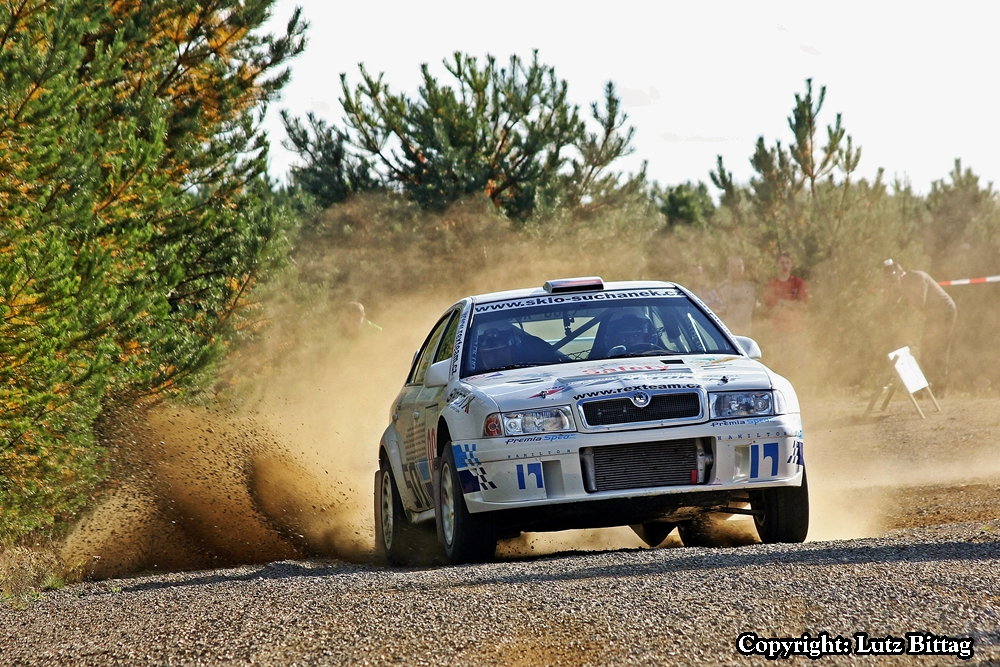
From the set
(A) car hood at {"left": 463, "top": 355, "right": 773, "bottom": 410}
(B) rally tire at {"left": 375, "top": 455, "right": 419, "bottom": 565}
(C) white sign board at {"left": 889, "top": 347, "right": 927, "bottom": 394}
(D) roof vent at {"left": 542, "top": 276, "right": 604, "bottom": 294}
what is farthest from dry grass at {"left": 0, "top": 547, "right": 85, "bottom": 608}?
(C) white sign board at {"left": 889, "top": 347, "right": 927, "bottom": 394}

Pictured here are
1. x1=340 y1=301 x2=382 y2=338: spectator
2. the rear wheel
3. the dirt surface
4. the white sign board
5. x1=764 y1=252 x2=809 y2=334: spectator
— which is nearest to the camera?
the dirt surface

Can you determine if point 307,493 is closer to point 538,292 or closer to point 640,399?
point 538,292

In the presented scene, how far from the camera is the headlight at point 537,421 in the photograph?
684cm

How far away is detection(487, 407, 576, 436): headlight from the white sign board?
11609 millimetres

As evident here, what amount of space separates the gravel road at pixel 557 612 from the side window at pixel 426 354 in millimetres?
2526

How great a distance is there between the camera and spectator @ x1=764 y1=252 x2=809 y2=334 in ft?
59.0

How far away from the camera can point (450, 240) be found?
26.3 metres

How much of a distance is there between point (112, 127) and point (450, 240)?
1306cm

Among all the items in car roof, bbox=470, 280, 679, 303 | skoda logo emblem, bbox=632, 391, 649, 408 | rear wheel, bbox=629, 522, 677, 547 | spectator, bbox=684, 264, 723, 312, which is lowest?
rear wheel, bbox=629, 522, 677, 547

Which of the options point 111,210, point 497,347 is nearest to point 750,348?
point 497,347

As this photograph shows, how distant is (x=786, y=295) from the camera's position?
18500mm

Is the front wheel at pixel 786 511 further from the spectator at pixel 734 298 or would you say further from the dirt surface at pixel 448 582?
the spectator at pixel 734 298

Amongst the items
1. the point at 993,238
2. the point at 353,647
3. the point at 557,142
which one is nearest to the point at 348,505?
the point at 353,647

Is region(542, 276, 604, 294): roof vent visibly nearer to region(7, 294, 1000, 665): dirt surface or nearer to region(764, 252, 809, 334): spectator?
region(7, 294, 1000, 665): dirt surface
